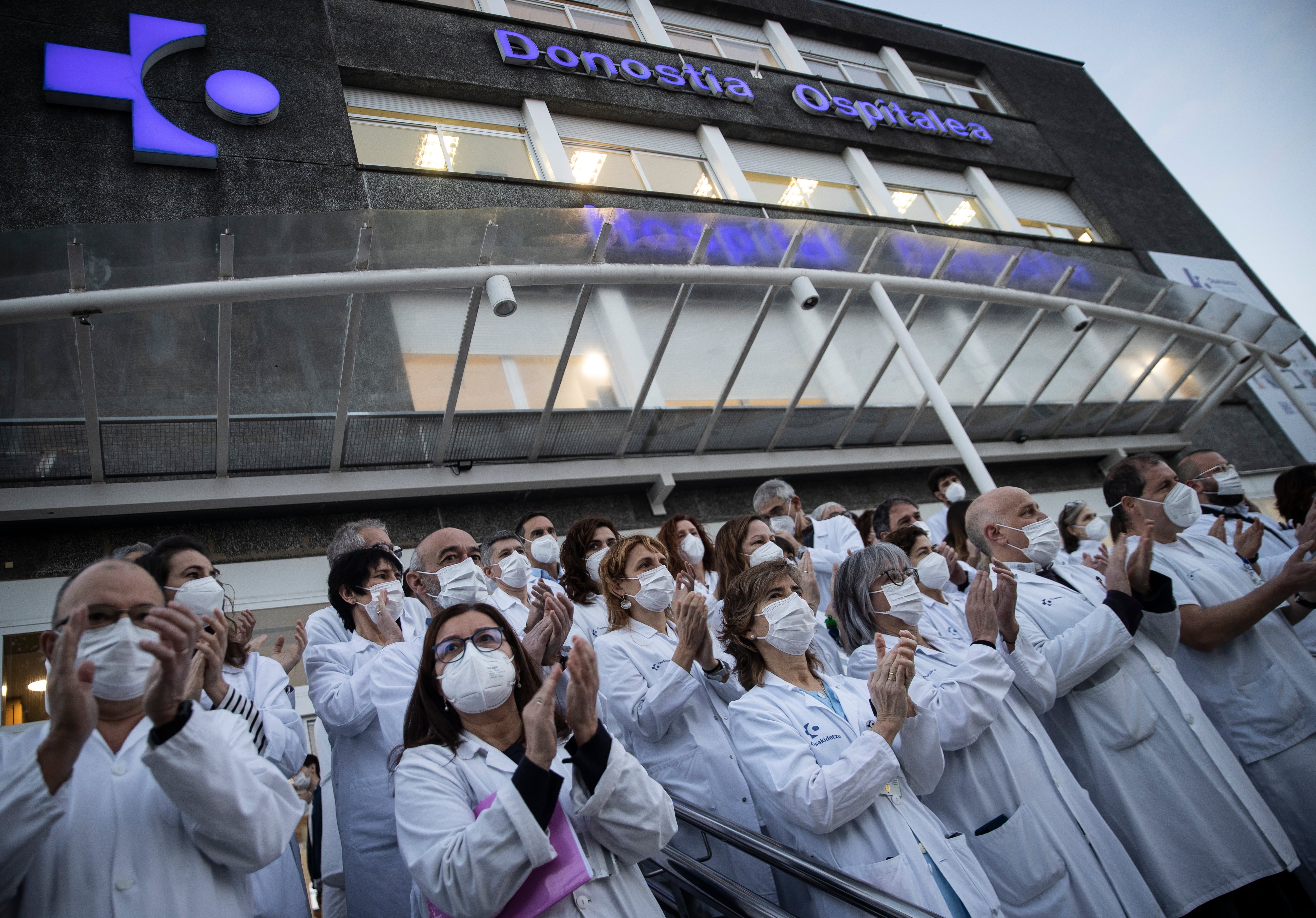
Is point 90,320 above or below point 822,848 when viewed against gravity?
above

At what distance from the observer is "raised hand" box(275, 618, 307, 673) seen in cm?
359

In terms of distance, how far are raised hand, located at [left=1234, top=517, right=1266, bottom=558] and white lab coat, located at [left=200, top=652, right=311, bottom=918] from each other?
4.90m

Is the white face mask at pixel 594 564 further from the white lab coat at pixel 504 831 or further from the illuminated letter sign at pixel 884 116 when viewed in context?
the illuminated letter sign at pixel 884 116

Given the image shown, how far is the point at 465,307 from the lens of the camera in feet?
22.6

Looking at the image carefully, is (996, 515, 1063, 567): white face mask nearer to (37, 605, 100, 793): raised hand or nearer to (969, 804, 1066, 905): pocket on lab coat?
(969, 804, 1066, 905): pocket on lab coat

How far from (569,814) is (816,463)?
7441 mm

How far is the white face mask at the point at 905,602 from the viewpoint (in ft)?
10.8

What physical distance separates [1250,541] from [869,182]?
425 inches

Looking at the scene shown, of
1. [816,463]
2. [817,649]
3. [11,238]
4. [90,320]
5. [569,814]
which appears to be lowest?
[569,814]

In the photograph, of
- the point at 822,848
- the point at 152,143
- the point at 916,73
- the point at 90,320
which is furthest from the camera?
the point at 916,73

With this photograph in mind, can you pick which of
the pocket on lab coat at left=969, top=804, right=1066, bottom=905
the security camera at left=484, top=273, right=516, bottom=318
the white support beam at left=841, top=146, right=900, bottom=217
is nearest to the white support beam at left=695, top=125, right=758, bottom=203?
the white support beam at left=841, top=146, right=900, bottom=217

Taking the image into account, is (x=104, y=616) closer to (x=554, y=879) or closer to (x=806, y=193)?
(x=554, y=879)

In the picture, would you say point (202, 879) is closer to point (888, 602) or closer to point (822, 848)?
point (822, 848)

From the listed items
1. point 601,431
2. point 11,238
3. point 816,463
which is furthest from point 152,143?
point 816,463
